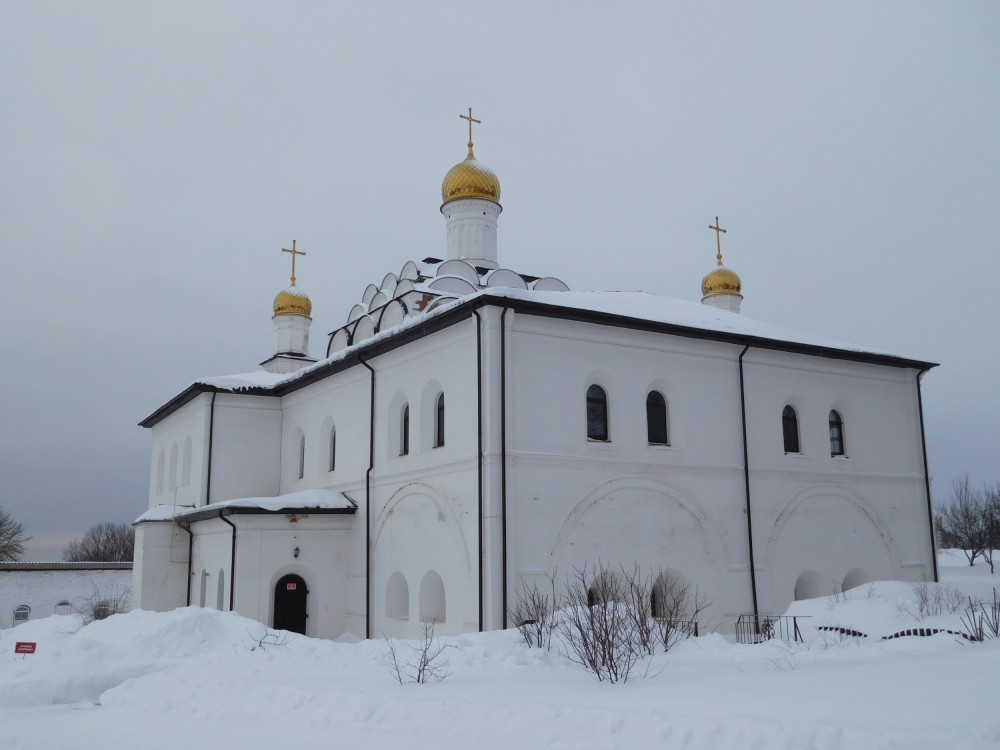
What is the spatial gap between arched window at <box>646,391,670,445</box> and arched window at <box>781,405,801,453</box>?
3.09 metres

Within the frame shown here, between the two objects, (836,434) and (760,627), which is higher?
(836,434)

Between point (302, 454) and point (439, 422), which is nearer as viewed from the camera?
point (439, 422)

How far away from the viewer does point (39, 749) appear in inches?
331

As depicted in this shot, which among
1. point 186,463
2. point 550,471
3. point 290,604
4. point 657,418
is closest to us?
point 550,471

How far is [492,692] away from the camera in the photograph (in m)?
8.35

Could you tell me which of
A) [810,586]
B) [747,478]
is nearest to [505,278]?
[747,478]

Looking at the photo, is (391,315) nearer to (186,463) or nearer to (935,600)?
(186,463)

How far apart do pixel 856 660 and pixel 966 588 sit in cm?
1002

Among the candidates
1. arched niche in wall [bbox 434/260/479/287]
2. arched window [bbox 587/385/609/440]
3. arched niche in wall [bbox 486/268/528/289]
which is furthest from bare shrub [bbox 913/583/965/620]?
arched niche in wall [bbox 434/260/479/287]

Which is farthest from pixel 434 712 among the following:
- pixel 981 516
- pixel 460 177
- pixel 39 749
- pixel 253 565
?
pixel 981 516

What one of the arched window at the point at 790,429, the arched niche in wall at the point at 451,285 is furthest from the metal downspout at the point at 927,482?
the arched niche in wall at the point at 451,285

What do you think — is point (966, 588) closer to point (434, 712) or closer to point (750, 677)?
point (750, 677)

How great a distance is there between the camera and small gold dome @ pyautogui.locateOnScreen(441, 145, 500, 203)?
23156 mm

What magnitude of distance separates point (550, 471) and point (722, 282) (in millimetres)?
13119
